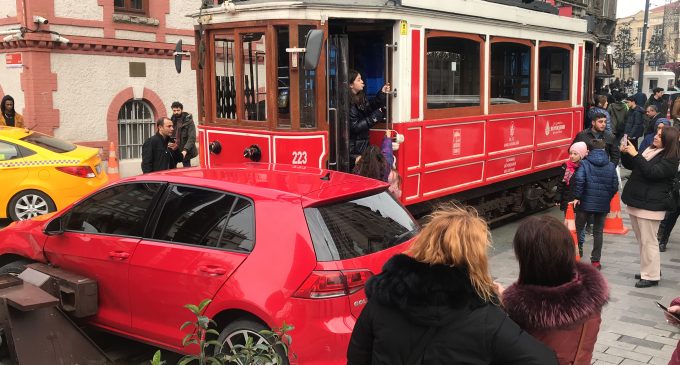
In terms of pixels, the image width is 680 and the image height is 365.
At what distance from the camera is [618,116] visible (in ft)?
48.9

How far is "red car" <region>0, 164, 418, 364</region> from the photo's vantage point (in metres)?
4.02

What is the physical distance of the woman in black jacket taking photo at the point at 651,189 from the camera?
22.0 feet

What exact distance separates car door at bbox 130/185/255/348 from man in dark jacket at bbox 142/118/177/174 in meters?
4.48

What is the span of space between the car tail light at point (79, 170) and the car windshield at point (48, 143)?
0.34m

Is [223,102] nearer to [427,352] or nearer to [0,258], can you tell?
[0,258]

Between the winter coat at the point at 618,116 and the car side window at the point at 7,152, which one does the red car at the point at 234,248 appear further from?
the winter coat at the point at 618,116

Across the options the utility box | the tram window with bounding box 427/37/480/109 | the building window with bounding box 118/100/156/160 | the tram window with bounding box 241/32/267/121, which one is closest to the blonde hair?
the utility box

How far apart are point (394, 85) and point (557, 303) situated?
527 cm

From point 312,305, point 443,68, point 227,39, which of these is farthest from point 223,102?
point 312,305

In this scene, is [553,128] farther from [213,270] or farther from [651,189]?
[213,270]

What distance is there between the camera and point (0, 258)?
574 centimetres

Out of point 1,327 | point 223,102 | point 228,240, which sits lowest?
point 1,327

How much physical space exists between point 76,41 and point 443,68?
→ 30.6 feet

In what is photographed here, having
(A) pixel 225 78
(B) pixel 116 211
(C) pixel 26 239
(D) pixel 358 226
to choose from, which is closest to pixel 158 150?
(A) pixel 225 78
